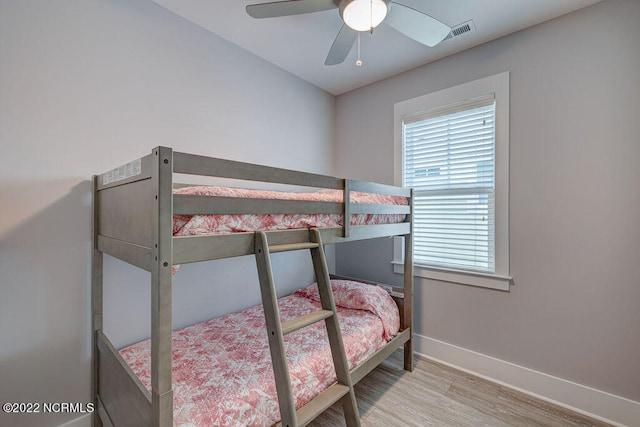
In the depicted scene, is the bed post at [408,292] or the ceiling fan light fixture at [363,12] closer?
the ceiling fan light fixture at [363,12]

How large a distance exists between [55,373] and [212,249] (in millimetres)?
1335

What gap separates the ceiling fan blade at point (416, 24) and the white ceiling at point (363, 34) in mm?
261

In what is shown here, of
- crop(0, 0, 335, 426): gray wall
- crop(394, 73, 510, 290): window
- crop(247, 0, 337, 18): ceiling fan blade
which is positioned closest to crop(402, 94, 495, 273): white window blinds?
crop(394, 73, 510, 290): window

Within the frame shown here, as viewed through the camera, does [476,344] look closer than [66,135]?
No

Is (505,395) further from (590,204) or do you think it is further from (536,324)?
(590,204)

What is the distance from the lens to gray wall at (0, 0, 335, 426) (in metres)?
1.45

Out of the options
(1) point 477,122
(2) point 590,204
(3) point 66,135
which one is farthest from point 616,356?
(3) point 66,135

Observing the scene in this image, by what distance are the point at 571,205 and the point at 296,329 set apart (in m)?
2.03

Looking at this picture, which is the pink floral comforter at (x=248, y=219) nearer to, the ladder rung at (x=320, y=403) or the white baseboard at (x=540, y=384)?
the ladder rung at (x=320, y=403)

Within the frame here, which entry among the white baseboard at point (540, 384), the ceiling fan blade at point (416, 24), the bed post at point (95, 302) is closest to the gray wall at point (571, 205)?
the white baseboard at point (540, 384)

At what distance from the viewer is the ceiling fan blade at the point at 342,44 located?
5.65 feet

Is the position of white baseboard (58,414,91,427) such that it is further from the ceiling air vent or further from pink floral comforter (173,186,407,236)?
the ceiling air vent

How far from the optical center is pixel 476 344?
2338 millimetres

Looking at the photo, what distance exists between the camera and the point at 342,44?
1.85 metres
